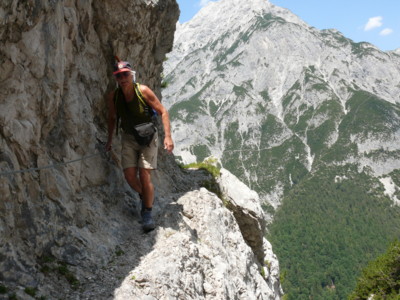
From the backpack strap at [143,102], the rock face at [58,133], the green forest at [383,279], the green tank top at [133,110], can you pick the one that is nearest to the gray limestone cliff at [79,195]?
the rock face at [58,133]

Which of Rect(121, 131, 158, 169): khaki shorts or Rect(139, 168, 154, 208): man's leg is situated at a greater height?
Rect(121, 131, 158, 169): khaki shorts

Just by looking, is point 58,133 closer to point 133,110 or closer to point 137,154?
point 133,110

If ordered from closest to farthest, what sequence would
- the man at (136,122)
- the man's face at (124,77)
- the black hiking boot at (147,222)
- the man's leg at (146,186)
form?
the man's face at (124,77)
the man at (136,122)
the man's leg at (146,186)
the black hiking boot at (147,222)

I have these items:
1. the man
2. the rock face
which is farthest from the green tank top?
the rock face

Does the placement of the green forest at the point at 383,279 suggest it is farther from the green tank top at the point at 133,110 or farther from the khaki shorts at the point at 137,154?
the green tank top at the point at 133,110

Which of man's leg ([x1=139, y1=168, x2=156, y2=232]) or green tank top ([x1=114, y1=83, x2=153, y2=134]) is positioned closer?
green tank top ([x1=114, y1=83, x2=153, y2=134])

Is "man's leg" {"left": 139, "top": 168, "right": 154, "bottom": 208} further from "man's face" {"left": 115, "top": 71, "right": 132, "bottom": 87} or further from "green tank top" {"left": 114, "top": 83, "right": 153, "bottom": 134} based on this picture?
"man's face" {"left": 115, "top": 71, "right": 132, "bottom": 87}

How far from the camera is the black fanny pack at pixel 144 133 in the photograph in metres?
8.19

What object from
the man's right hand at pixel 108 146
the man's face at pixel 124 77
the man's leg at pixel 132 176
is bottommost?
the man's leg at pixel 132 176

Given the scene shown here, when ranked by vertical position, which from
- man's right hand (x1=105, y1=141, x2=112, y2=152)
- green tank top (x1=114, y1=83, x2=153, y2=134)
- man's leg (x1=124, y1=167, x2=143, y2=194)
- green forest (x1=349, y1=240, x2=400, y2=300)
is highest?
green tank top (x1=114, y1=83, x2=153, y2=134)

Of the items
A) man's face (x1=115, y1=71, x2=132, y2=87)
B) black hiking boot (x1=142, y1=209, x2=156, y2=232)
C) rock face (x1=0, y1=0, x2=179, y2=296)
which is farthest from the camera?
black hiking boot (x1=142, y1=209, x2=156, y2=232)

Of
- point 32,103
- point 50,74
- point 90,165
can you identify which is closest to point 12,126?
point 32,103

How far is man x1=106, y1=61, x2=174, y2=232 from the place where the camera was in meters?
8.05

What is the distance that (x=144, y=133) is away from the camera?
8211mm
